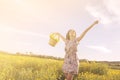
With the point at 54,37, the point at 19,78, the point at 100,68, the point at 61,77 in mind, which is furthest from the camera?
the point at 100,68

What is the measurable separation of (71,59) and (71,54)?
178 millimetres

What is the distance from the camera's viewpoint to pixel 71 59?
11.7 meters

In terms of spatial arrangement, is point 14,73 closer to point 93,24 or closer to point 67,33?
point 67,33

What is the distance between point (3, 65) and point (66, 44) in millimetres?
3576

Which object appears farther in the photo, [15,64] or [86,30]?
[15,64]

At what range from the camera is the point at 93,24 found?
11297mm

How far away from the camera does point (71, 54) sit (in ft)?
38.8

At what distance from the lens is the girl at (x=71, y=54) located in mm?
11648

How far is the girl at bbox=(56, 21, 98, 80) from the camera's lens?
11648 mm

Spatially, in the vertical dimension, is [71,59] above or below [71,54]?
below

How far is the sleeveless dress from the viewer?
11.7 m

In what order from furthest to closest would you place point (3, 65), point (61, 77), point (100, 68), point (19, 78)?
point (100, 68) → point (61, 77) → point (3, 65) → point (19, 78)

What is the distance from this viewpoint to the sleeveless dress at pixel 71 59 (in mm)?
11672

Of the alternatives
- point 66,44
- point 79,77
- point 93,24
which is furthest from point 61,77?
point 93,24
